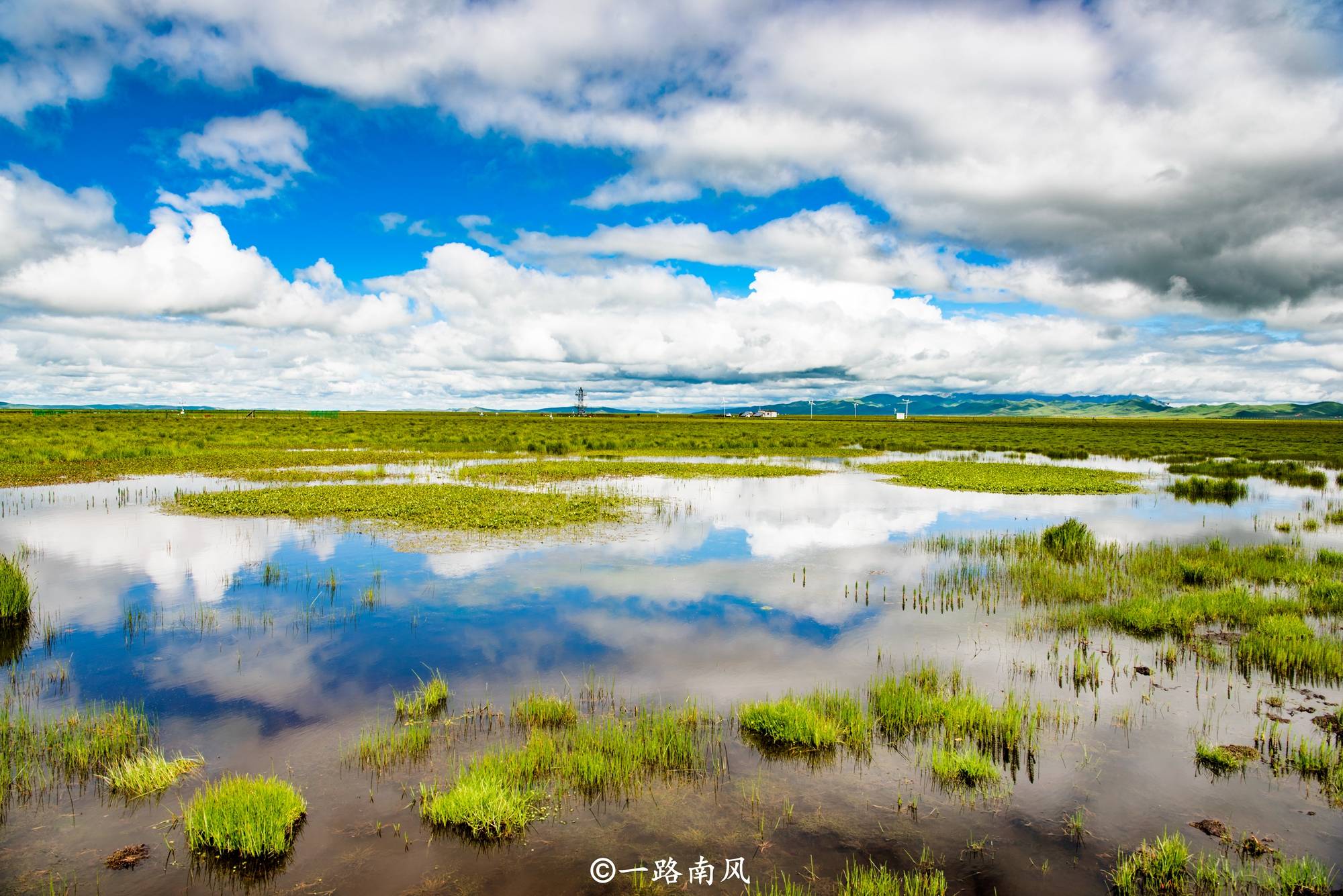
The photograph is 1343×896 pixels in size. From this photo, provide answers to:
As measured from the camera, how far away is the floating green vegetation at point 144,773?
762 centimetres

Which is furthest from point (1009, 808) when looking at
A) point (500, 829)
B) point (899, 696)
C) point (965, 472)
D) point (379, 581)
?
point (965, 472)

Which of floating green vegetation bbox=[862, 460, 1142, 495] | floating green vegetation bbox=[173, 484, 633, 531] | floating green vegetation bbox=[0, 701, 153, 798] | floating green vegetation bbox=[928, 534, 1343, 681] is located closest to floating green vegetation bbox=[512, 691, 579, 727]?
floating green vegetation bbox=[0, 701, 153, 798]

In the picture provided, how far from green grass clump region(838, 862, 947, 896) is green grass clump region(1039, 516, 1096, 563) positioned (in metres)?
15.4

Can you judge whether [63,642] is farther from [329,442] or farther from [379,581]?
[329,442]

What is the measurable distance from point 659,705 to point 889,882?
4408mm

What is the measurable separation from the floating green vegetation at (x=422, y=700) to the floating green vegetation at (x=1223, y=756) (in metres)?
9.96

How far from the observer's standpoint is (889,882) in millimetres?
6250

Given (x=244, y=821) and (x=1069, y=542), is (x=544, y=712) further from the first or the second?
(x=1069, y=542)

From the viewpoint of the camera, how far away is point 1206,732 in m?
9.26

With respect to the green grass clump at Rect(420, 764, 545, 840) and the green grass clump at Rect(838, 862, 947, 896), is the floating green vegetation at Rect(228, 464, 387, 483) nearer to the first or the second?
the green grass clump at Rect(420, 764, 545, 840)

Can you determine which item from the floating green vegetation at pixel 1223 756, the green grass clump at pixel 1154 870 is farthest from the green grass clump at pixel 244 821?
the floating green vegetation at pixel 1223 756

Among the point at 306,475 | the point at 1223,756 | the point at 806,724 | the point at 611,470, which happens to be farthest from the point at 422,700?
the point at 611,470

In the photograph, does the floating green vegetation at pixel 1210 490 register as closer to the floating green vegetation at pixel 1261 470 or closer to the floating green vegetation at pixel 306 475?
the floating green vegetation at pixel 1261 470

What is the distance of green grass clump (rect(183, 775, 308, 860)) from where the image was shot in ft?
21.8
